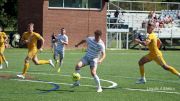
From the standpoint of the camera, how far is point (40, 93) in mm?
14914

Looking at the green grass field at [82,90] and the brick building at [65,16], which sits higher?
the brick building at [65,16]

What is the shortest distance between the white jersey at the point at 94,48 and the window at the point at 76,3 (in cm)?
3517

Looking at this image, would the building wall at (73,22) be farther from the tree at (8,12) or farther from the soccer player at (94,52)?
the soccer player at (94,52)

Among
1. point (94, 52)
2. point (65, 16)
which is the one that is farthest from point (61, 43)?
point (65, 16)

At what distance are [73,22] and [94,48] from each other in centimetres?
Result: 3654

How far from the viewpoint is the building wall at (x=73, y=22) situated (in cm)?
5056

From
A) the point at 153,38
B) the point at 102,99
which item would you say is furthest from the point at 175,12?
the point at 102,99

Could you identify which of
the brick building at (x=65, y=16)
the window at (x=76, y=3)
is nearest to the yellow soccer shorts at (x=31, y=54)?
the brick building at (x=65, y=16)

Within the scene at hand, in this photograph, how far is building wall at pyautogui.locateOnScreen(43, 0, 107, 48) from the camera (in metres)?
50.6

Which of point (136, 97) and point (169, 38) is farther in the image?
point (169, 38)

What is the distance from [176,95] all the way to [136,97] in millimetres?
1384

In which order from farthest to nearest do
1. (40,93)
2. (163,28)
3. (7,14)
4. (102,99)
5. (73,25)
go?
(7,14)
(163,28)
(73,25)
(40,93)
(102,99)

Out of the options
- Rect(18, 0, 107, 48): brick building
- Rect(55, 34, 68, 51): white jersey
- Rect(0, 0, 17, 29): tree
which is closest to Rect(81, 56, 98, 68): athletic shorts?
Rect(55, 34, 68, 51): white jersey

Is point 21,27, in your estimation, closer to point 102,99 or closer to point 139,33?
point 139,33
